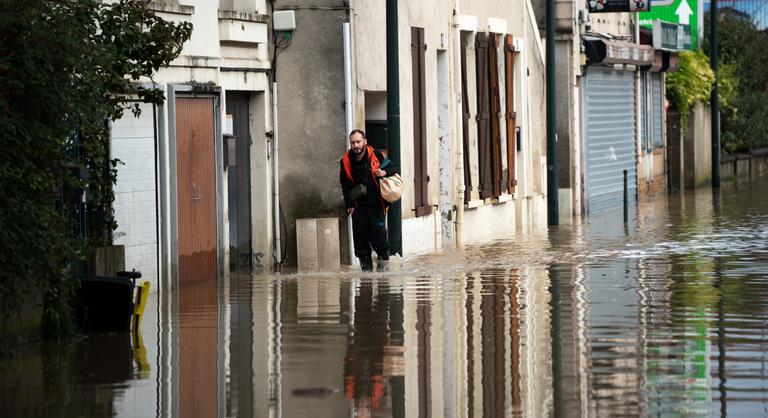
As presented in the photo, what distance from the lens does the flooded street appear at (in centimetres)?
1119

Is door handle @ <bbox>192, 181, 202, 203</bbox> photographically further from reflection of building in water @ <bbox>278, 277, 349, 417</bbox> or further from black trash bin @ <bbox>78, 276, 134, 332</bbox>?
black trash bin @ <bbox>78, 276, 134, 332</bbox>

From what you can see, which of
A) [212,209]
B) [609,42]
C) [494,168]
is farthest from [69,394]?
[609,42]

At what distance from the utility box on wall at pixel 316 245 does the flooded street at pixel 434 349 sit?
103 centimetres

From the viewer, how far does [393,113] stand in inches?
905

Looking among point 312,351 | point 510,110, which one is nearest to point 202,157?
point 312,351

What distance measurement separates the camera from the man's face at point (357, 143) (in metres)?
21.2

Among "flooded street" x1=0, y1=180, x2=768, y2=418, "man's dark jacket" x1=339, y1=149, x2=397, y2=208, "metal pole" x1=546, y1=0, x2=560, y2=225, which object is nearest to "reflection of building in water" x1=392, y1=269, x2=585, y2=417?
"flooded street" x1=0, y1=180, x2=768, y2=418

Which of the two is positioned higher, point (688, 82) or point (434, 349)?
point (688, 82)

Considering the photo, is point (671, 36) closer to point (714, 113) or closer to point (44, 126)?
point (714, 113)

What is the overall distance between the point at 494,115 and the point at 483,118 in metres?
0.67

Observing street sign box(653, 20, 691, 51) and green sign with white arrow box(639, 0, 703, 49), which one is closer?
street sign box(653, 20, 691, 51)

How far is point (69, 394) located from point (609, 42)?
28291 millimetres

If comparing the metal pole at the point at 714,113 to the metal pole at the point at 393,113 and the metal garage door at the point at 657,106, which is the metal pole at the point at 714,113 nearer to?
the metal garage door at the point at 657,106

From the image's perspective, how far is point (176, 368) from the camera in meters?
13.0
